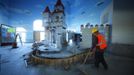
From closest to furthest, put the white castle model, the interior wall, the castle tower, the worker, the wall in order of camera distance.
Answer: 1. the worker
2. the interior wall
3. the white castle model
4. the castle tower
5. the wall

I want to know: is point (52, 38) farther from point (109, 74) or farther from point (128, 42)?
point (109, 74)

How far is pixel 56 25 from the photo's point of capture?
951 cm

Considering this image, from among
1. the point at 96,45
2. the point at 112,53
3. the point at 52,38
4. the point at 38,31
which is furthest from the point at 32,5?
the point at 96,45

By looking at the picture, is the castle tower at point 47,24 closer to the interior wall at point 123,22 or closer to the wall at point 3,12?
the interior wall at point 123,22

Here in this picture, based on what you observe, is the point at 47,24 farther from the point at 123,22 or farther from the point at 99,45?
the point at 99,45

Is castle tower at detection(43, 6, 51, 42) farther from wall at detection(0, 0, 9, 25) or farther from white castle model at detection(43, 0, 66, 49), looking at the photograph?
wall at detection(0, 0, 9, 25)

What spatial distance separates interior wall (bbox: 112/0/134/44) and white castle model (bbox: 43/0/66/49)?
12.3 ft

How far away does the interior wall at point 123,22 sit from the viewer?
6.95 m

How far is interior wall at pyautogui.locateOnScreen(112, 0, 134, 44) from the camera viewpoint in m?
6.95

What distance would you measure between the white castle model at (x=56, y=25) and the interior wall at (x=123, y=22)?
3750mm

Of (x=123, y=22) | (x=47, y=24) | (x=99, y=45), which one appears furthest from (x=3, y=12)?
(x=99, y=45)

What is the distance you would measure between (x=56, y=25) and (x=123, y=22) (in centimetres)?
496

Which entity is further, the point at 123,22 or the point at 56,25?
the point at 56,25

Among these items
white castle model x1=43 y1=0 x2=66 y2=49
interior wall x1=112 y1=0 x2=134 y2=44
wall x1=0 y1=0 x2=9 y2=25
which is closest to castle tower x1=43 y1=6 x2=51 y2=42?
white castle model x1=43 y1=0 x2=66 y2=49
